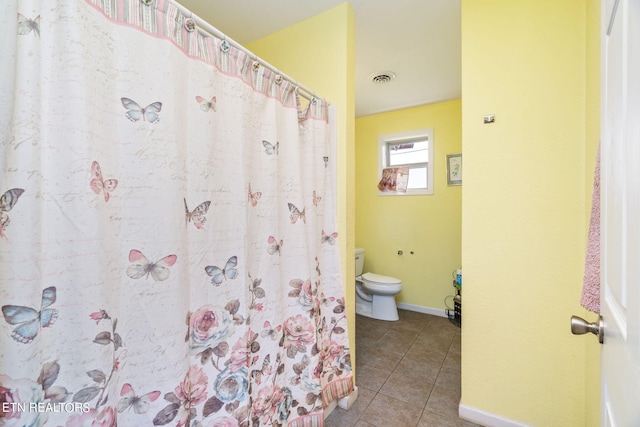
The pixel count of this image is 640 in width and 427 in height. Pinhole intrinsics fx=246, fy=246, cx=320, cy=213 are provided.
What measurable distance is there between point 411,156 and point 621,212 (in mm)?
2837

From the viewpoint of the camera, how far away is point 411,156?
123 inches

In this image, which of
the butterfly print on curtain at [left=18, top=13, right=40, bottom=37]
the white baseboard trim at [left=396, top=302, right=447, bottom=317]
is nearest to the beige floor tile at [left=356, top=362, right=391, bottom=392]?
the white baseboard trim at [left=396, top=302, right=447, bottom=317]

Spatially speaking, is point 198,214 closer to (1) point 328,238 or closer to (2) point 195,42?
(2) point 195,42

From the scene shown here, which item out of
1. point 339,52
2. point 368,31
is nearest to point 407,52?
point 368,31

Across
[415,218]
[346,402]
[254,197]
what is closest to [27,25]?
[254,197]

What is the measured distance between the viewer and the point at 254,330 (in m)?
1.02

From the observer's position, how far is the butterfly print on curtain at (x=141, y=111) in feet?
2.18

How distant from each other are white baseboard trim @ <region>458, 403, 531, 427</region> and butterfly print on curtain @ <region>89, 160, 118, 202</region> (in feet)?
6.49

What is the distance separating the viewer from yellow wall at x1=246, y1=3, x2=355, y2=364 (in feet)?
4.96

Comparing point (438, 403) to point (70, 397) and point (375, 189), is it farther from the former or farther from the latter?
point (375, 189)

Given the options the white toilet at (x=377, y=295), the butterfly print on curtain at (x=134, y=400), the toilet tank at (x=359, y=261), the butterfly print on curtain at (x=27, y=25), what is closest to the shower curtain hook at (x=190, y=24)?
the butterfly print on curtain at (x=27, y=25)

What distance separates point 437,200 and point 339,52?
80.5 inches

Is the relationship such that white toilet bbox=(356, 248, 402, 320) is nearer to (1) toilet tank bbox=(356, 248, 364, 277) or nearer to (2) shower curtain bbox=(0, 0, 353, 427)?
(1) toilet tank bbox=(356, 248, 364, 277)

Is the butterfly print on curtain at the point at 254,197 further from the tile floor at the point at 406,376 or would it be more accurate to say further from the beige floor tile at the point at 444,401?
the beige floor tile at the point at 444,401
